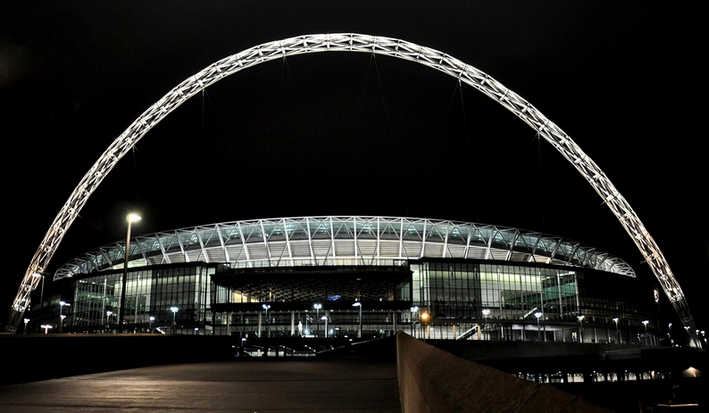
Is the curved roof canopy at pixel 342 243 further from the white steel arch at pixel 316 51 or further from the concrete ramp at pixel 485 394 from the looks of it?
the concrete ramp at pixel 485 394

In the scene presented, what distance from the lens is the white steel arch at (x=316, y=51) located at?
46.6 metres

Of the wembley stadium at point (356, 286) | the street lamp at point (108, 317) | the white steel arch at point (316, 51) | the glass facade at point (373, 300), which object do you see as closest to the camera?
the white steel arch at point (316, 51)

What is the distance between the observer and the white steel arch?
46.6 m

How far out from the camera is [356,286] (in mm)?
85438

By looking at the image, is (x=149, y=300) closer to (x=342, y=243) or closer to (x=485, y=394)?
(x=342, y=243)

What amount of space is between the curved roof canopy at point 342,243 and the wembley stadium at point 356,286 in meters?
0.23

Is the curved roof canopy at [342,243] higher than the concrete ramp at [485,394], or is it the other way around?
the curved roof canopy at [342,243]

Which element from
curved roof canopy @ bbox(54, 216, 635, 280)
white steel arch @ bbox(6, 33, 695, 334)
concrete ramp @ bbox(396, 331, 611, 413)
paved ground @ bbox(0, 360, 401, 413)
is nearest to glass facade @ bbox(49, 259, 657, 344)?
curved roof canopy @ bbox(54, 216, 635, 280)

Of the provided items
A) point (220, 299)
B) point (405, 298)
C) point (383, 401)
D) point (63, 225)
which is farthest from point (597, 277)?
point (383, 401)

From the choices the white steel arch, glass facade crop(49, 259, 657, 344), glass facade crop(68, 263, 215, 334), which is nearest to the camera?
the white steel arch

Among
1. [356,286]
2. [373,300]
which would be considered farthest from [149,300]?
[373,300]

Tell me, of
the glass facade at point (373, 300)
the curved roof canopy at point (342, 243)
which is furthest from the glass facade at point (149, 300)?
the curved roof canopy at point (342, 243)

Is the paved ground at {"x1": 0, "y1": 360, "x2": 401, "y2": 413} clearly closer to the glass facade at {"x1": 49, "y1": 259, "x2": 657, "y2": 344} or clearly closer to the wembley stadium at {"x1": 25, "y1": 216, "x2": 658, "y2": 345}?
the wembley stadium at {"x1": 25, "y1": 216, "x2": 658, "y2": 345}

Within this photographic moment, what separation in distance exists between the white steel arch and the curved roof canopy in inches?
1315
